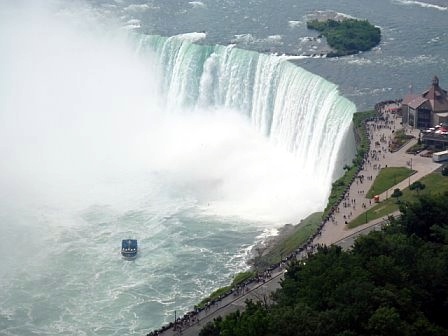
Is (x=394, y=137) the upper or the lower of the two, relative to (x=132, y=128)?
upper

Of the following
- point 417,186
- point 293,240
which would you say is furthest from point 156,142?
point 417,186

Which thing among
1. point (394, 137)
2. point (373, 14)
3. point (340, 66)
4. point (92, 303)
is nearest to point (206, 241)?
point (92, 303)

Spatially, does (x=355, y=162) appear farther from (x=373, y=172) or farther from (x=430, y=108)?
(x=430, y=108)

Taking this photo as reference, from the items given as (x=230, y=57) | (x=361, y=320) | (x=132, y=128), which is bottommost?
(x=132, y=128)

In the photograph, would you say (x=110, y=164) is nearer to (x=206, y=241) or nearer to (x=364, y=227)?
(x=206, y=241)

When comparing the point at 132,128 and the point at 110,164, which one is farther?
the point at 132,128

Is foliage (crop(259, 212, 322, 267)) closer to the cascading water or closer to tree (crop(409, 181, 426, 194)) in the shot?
the cascading water
